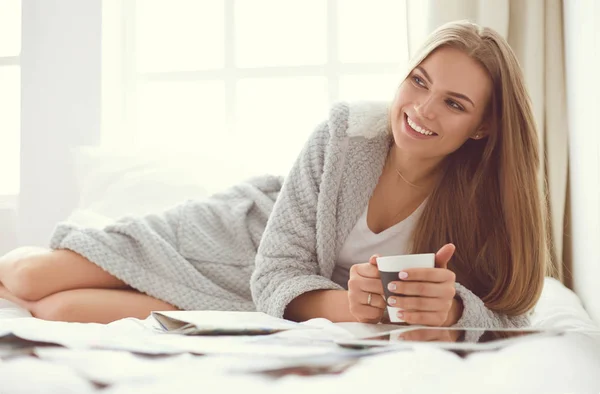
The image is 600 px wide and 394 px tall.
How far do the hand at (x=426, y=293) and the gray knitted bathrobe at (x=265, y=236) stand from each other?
0.52ft

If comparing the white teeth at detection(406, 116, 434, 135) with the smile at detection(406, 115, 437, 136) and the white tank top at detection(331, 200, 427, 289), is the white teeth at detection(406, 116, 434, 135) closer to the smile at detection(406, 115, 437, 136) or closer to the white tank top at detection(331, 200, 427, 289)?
the smile at detection(406, 115, 437, 136)

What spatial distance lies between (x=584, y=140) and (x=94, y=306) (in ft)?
4.34

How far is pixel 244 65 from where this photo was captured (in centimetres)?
300

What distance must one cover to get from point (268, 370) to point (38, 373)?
0.73 ft

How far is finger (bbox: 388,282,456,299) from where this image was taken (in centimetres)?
108

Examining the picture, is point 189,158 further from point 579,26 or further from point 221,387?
point 221,387

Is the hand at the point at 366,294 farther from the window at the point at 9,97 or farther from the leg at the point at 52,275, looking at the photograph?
the window at the point at 9,97

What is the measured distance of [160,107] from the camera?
3018mm

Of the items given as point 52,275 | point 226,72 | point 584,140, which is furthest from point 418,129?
point 226,72

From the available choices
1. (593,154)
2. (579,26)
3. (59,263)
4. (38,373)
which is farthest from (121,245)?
(579,26)

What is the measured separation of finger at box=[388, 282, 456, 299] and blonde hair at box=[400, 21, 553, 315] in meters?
0.32

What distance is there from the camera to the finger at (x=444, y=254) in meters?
1.12

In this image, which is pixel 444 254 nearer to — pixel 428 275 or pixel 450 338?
pixel 428 275

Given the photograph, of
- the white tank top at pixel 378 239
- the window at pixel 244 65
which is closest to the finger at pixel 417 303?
the white tank top at pixel 378 239
